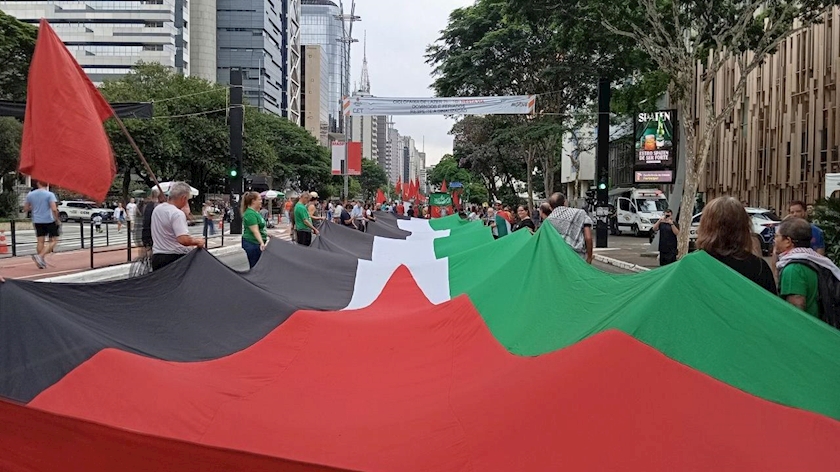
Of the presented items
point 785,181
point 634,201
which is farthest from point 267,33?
point 785,181

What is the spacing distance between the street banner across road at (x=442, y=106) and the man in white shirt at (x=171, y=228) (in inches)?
733

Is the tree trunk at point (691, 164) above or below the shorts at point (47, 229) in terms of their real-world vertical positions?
above

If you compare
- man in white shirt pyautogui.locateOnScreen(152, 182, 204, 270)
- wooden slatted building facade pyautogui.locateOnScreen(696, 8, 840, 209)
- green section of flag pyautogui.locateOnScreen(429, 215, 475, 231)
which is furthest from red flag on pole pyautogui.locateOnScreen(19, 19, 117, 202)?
wooden slatted building facade pyautogui.locateOnScreen(696, 8, 840, 209)

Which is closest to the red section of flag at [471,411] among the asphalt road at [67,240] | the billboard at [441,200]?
the asphalt road at [67,240]

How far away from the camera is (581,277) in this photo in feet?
22.1

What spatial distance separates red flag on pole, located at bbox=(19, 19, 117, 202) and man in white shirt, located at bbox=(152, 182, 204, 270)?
2.42m

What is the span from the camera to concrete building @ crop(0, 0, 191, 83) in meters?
98.0

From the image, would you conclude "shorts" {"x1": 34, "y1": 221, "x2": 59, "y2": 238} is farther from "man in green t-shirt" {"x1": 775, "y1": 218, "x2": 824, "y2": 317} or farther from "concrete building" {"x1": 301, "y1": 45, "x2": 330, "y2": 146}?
"concrete building" {"x1": 301, "y1": 45, "x2": 330, "y2": 146}

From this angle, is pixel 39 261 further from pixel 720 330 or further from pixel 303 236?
pixel 720 330

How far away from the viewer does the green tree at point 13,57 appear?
37969 mm

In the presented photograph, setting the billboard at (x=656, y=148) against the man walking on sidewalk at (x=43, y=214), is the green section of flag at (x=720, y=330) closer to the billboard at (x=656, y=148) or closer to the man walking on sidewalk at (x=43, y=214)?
the man walking on sidewalk at (x=43, y=214)

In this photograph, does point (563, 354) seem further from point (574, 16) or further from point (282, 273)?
point (574, 16)

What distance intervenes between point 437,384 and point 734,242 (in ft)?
6.95

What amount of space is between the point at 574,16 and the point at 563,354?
16477 mm
